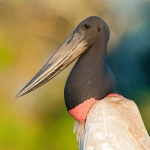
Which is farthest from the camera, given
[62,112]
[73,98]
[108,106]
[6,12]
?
[6,12]

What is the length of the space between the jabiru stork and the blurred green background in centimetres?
230

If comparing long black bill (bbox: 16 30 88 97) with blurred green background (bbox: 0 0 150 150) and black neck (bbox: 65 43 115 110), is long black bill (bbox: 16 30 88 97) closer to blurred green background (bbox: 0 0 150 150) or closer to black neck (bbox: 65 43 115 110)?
black neck (bbox: 65 43 115 110)

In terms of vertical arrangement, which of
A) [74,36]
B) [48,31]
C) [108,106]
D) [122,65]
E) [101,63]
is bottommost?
[108,106]

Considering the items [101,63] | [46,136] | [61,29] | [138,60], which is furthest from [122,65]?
[101,63]

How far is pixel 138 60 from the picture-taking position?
4.68m

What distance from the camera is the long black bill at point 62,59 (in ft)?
7.04

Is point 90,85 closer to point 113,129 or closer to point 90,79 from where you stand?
point 90,79

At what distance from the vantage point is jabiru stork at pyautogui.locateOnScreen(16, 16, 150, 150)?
1.95 m

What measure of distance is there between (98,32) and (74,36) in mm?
112

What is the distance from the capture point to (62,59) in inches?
85.0

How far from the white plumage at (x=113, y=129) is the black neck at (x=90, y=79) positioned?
0.09 m

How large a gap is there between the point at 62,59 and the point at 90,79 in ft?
0.53

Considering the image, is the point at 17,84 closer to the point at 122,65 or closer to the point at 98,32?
the point at 122,65

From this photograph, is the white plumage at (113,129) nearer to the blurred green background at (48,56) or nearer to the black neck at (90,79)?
the black neck at (90,79)
